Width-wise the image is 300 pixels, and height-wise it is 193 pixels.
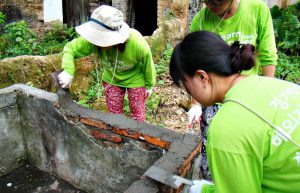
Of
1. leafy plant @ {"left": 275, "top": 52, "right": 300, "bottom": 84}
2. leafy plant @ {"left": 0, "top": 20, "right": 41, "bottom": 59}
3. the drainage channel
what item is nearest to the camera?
the drainage channel

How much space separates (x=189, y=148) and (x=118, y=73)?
1.24m

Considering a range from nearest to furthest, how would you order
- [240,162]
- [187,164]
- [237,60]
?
[240,162]
[237,60]
[187,164]

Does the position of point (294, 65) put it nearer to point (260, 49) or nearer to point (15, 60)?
point (260, 49)

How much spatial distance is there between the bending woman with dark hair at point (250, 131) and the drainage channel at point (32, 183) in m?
2.20

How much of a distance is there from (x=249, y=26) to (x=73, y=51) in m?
1.66

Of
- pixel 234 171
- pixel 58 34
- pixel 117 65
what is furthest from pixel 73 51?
pixel 58 34

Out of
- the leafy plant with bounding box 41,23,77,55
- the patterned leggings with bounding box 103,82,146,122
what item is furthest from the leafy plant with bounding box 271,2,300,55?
the patterned leggings with bounding box 103,82,146,122

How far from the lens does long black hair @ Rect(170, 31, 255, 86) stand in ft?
5.00

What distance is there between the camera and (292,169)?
1346 millimetres

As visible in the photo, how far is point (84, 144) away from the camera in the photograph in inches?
121

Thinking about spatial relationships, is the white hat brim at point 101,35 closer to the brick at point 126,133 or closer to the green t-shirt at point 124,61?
the green t-shirt at point 124,61

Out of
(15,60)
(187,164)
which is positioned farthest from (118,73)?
(15,60)

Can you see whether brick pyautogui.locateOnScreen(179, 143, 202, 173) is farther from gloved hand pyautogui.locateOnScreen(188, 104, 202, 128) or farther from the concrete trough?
gloved hand pyautogui.locateOnScreen(188, 104, 202, 128)

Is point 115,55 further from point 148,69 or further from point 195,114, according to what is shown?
point 195,114
